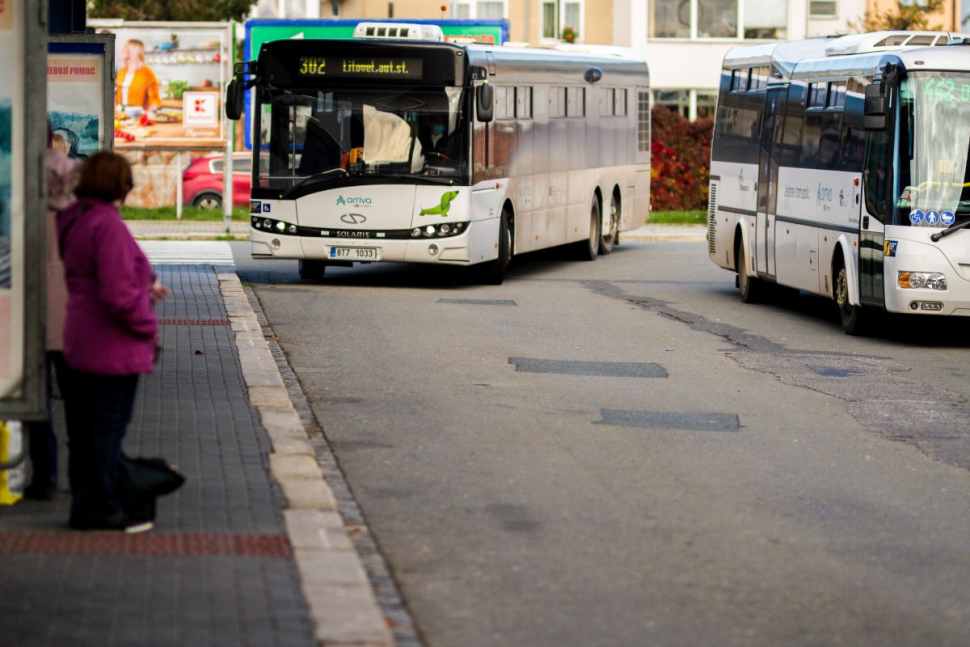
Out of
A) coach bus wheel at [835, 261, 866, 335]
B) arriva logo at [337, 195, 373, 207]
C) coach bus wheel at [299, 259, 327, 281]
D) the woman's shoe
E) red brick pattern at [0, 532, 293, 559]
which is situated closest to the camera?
red brick pattern at [0, 532, 293, 559]

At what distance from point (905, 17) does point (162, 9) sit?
20.4 metres

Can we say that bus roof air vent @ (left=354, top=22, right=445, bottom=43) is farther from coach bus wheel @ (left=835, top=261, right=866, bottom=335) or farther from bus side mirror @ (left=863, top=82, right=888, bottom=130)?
bus side mirror @ (left=863, top=82, right=888, bottom=130)

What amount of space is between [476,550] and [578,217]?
19.1 meters

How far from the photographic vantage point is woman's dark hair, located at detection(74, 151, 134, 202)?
22.5 ft

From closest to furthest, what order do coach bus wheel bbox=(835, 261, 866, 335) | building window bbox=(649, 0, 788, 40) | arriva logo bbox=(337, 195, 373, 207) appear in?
1. coach bus wheel bbox=(835, 261, 866, 335)
2. arriva logo bbox=(337, 195, 373, 207)
3. building window bbox=(649, 0, 788, 40)

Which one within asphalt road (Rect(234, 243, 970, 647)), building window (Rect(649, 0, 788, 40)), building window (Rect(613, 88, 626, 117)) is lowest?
asphalt road (Rect(234, 243, 970, 647))

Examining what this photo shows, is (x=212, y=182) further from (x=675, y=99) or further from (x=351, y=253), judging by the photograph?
(x=675, y=99)

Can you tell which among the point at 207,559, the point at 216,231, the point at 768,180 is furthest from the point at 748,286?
the point at 207,559

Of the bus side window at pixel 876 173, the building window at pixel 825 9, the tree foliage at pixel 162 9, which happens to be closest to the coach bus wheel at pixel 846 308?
the bus side window at pixel 876 173

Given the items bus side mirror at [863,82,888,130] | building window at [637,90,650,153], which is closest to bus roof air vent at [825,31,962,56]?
bus side mirror at [863,82,888,130]

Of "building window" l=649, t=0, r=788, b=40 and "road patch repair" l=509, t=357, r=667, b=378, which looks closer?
"road patch repair" l=509, t=357, r=667, b=378

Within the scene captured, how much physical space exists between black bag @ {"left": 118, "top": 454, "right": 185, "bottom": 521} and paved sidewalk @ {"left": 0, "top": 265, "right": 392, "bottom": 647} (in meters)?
0.11

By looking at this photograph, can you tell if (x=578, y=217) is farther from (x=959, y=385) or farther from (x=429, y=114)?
(x=959, y=385)

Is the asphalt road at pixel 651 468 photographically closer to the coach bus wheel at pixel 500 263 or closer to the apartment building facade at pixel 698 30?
the coach bus wheel at pixel 500 263
